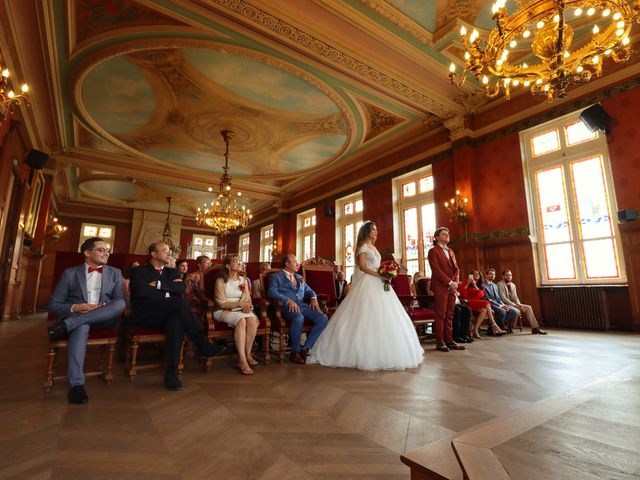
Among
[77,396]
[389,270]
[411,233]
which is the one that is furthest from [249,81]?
[77,396]

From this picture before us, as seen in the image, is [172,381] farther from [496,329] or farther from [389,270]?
[496,329]

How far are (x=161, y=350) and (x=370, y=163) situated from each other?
8534 mm

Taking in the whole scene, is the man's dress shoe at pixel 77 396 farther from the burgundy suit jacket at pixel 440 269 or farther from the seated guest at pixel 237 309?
the burgundy suit jacket at pixel 440 269

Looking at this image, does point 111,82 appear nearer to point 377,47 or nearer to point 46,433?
point 377,47

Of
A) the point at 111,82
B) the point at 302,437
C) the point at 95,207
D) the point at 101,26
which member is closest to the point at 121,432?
the point at 302,437

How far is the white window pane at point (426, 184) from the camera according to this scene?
28.9 feet

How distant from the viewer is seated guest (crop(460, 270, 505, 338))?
16.8ft

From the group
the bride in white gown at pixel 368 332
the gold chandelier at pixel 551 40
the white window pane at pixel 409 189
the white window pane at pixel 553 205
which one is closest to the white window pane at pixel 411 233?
the white window pane at pixel 409 189

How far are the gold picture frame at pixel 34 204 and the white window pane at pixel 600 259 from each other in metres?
12.1

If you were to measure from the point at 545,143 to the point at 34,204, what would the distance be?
12239 millimetres

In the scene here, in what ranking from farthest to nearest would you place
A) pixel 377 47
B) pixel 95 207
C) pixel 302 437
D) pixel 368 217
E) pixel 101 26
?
pixel 95 207 → pixel 368 217 → pixel 377 47 → pixel 101 26 → pixel 302 437

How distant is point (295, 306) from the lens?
11.1 ft

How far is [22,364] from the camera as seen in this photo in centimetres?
309

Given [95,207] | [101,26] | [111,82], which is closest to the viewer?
[101,26]
